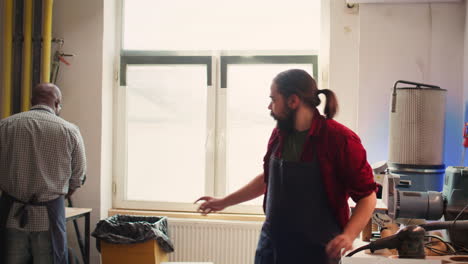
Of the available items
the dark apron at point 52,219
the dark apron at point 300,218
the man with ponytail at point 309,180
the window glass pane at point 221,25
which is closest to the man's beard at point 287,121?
the man with ponytail at point 309,180

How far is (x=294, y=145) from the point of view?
5.54 ft

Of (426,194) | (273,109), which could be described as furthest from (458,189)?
(273,109)

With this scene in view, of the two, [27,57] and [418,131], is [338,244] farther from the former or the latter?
[27,57]

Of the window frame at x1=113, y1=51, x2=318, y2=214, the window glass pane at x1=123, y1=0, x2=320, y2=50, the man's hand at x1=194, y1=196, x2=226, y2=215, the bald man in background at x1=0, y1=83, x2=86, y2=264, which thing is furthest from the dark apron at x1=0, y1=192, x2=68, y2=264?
the window glass pane at x1=123, y1=0, x2=320, y2=50

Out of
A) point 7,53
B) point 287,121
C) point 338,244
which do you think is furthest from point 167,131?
point 338,244

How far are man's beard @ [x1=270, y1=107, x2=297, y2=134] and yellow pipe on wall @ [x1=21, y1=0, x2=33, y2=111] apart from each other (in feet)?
7.99

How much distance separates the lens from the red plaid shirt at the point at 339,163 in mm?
1549

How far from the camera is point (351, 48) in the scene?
3295mm

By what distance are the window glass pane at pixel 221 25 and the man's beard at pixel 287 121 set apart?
199 centimetres

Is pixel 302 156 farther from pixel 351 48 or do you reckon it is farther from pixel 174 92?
pixel 174 92

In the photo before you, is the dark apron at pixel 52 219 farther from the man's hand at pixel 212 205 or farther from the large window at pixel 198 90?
the large window at pixel 198 90

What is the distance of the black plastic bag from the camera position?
119 inches

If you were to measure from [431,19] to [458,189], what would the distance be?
1.54 m

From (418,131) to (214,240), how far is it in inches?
67.8
